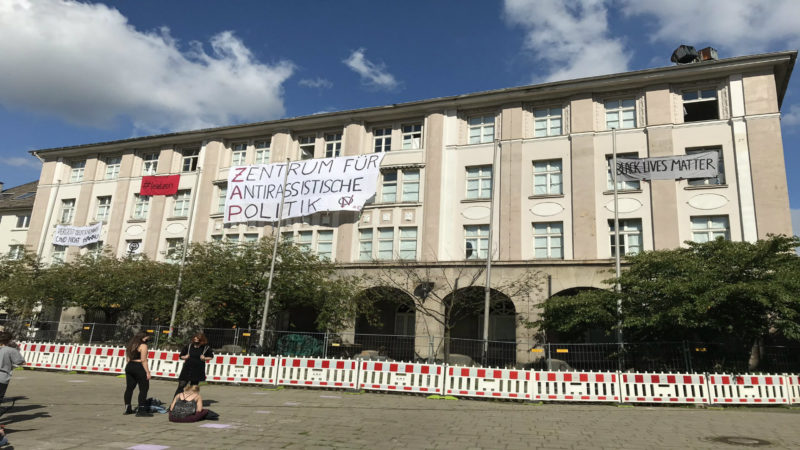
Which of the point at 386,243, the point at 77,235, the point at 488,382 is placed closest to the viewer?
the point at 488,382

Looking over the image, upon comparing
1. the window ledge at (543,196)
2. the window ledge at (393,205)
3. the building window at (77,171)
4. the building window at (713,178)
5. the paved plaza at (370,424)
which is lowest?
the paved plaza at (370,424)

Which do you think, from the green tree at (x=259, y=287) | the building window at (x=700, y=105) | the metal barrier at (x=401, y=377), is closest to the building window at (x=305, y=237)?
the green tree at (x=259, y=287)

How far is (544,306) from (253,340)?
12374 millimetres

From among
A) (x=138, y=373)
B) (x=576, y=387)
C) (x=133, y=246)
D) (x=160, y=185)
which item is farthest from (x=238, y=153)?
(x=576, y=387)

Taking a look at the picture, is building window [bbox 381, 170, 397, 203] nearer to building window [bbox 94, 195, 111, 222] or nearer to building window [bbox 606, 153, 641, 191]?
building window [bbox 606, 153, 641, 191]

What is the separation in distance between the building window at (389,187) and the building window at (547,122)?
25.3 feet

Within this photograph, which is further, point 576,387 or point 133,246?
point 133,246

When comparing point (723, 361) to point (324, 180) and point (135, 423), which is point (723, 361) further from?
point (324, 180)

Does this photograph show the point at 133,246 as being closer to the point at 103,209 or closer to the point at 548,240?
the point at 103,209

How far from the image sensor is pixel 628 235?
77.5ft

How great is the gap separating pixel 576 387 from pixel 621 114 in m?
16.1

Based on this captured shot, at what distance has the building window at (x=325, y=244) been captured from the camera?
2830cm

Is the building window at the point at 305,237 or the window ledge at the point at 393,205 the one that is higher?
the window ledge at the point at 393,205

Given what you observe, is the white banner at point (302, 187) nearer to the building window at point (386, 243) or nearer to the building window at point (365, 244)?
the building window at point (365, 244)
